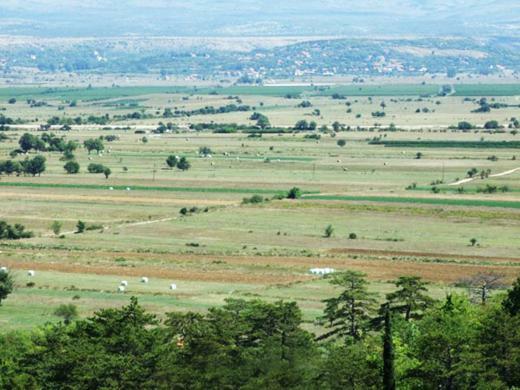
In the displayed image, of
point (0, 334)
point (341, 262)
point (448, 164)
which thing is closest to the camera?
point (0, 334)

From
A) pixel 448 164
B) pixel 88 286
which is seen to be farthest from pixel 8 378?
pixel 448 164

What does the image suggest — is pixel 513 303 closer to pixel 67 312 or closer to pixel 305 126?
pixel 67 312

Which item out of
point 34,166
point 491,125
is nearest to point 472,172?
point 34,166

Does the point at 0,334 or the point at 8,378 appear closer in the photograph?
the point at 8,378

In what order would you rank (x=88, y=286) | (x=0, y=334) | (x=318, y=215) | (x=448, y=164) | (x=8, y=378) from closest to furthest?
(x=8, y=378) → (x=0, y=334) → (x=88, y=286) → (x=318, y=215) → (x=448, y=164)

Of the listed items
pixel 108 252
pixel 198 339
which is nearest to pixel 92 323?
pixel 198 339

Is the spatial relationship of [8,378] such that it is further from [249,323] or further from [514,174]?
[514,174]
